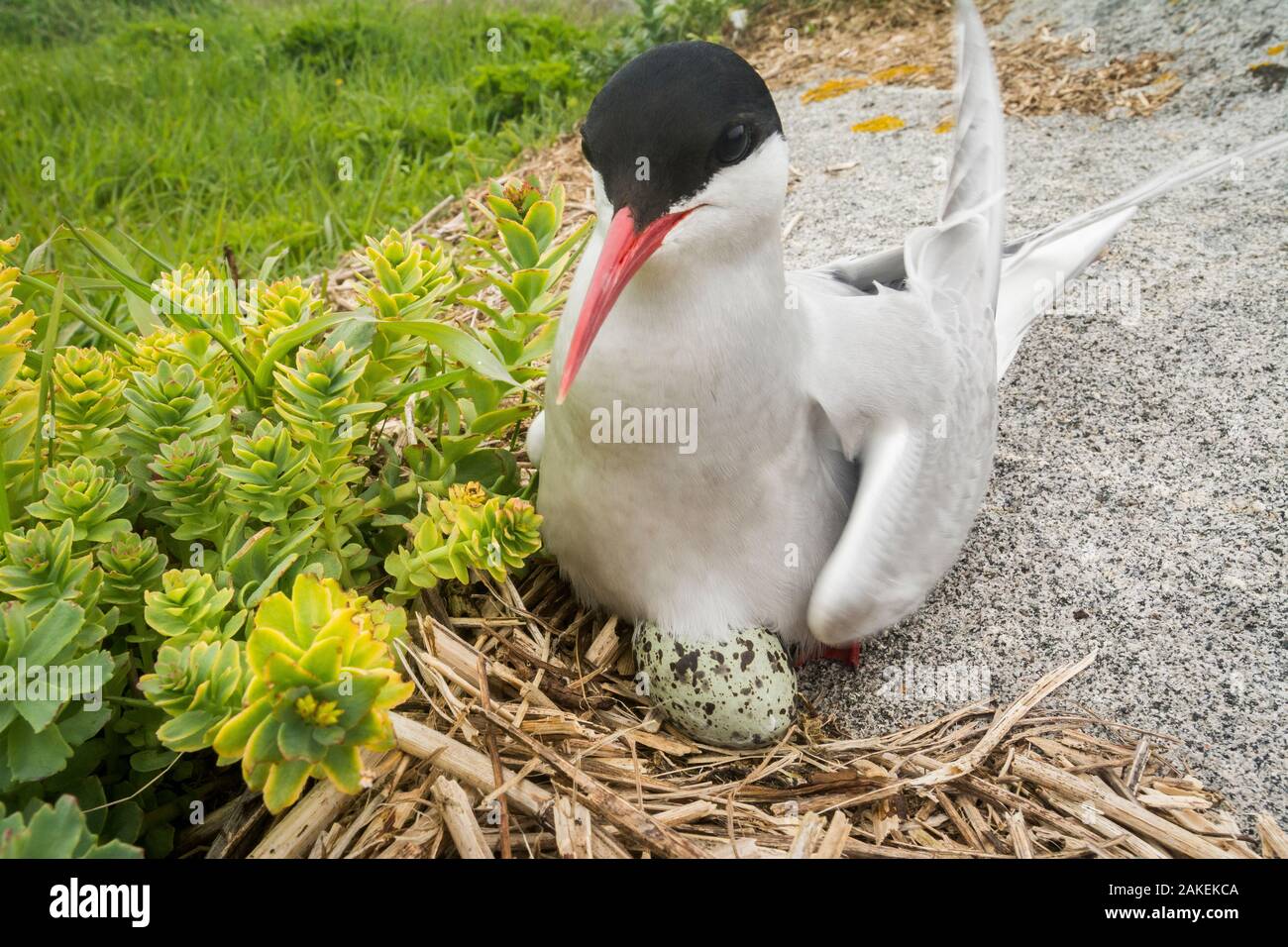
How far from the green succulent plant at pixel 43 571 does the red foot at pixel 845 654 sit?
1449mm

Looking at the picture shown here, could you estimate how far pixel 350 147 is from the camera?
13.1ft

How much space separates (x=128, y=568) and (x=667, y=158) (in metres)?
1.08

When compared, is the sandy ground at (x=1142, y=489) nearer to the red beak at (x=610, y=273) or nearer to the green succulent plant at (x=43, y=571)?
the red beak at (x=610, y=273)

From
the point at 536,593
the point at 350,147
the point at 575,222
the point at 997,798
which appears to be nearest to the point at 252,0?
the point at 350,147

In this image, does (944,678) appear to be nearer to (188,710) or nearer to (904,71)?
(188,710)

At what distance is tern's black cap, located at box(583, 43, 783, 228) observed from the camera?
4.99 ft

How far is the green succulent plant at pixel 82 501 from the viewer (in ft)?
4.82

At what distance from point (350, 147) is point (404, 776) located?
314cm

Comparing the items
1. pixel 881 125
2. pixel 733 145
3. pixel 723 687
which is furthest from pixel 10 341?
pixel 881 125

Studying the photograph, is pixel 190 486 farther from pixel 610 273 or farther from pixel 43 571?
pixel 610 273

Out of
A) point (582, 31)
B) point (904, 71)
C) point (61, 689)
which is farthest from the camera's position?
point (582, 31)

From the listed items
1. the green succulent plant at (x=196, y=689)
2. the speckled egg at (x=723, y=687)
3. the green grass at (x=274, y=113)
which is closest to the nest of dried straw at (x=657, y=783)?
the speckled egg at (x=723, y=687)

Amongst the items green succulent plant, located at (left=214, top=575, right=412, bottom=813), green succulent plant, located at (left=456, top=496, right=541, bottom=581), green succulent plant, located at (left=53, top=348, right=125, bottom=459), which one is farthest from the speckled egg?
green succulent plant, located at (left=53, top=348, right=125, bottom=459)

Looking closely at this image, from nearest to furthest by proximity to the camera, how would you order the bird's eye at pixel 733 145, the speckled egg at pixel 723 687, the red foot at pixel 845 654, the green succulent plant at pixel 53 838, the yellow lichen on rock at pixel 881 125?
the green succulent plant at pixel 53 838 → the bird's eye at pixel 733 145 → the speckled egg at pixel 723 687 → the red foot at pixel 845 654 → the yellow lichen on rock at pixel 881 125
